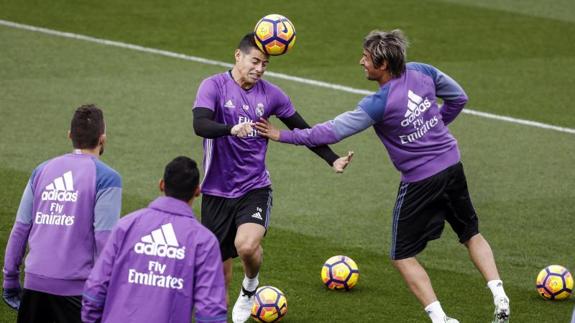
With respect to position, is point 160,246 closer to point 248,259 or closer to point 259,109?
point 248,259

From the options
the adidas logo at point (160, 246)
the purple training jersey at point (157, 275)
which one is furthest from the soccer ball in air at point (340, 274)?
the adidas logo at point (160, 246)

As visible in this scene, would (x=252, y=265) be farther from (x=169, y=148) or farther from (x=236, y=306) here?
(x=169, y=148)

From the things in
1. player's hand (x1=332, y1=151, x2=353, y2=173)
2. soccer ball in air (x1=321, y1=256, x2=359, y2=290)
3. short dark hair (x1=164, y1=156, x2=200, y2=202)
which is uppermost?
player's hand (x1=332, y1=151, x2=353, y2=173)

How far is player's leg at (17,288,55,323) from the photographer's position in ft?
24.6

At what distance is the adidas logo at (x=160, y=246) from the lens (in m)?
6.45

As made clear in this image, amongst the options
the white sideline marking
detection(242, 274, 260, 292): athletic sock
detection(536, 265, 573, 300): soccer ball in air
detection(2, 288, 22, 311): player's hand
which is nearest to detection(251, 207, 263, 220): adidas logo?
detection(242, 274, 260, 292): athletic sock

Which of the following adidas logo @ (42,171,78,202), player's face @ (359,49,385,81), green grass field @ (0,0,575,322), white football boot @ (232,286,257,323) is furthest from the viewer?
green grass field @ (0,0,575,322)

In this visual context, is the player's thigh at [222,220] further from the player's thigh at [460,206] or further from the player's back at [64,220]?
the player's back at [64,220]

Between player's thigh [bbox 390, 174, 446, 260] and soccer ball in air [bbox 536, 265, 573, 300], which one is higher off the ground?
player's thigh [bbox 390, 174, 446, 260]

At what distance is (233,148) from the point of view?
962 centimetres

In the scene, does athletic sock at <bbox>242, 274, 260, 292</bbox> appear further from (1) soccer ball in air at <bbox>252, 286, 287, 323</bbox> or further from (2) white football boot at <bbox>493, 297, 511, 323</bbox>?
(2) white football boot at <bbox>493, 297, 511, 323</bbox>

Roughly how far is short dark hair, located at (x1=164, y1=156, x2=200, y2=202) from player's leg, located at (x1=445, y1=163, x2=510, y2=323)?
3.41 meters

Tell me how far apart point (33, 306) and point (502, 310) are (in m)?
4.08

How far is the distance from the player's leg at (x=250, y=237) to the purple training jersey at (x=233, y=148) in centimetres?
12
